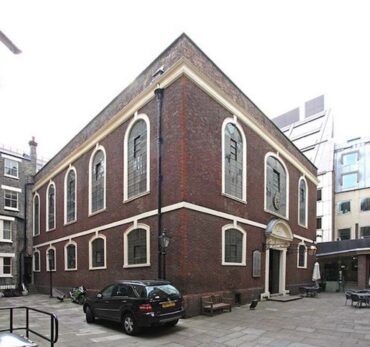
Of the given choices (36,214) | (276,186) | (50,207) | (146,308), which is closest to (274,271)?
(276,186)

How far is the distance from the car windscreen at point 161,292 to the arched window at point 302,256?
14889mm

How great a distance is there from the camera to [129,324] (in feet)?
30.8

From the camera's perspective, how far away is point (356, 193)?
39562 mm

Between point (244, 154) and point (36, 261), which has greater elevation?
point (244, 154)

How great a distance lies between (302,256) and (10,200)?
22.3 meters

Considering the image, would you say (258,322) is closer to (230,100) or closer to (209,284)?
(209,284)

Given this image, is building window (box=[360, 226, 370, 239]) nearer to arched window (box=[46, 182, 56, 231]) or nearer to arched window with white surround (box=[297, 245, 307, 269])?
arched window with white surround (box=[297, 245, 307, 269])

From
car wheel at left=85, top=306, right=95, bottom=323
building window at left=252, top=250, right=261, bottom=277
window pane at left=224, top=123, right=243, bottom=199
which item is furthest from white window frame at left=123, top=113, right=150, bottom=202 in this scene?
building window at left=252, top=250, right=261, bottom=277

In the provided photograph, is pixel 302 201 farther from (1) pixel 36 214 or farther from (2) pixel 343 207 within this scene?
(1) pixel 36 214

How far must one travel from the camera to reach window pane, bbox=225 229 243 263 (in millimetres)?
14477

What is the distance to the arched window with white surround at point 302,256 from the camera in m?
22.7

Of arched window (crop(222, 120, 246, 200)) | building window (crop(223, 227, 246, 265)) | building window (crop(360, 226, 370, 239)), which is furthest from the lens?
building window (crop(360, 226, 370, 239))

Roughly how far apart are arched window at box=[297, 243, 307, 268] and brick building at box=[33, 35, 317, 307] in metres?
0.13

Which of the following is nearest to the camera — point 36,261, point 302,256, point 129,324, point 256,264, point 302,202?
point 129,324
